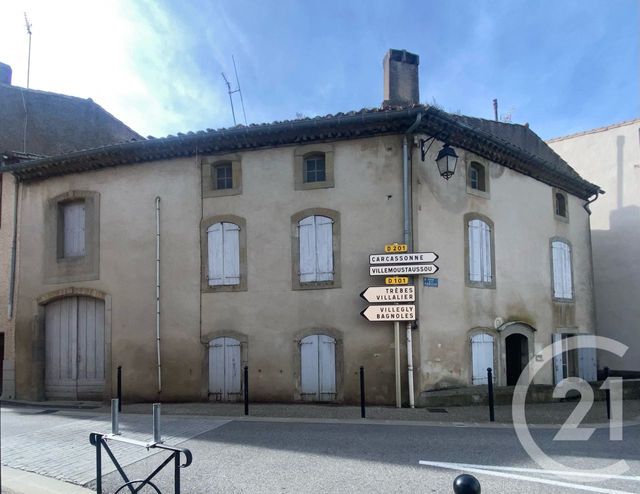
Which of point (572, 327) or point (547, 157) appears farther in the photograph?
point (547, 157)

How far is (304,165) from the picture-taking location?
11.8m

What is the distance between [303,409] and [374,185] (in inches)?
185

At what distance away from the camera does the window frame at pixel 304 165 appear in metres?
11.6

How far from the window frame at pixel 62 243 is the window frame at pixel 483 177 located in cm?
882

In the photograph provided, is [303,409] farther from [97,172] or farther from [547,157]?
[547,157]

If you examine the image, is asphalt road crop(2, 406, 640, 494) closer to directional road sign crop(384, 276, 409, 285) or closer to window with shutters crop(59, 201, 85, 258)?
directional road sign crop(384, 276, 409, 285)

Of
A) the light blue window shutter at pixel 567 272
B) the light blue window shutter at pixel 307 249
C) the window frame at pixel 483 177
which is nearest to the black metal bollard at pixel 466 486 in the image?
the light blue window shutter at pixel 307 249

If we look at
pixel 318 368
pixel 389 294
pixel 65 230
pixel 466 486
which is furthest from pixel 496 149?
pixel 466 486

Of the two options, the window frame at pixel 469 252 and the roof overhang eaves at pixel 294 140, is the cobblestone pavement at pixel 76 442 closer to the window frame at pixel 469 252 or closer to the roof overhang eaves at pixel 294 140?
the roof overhang eaves at pixel 294 140

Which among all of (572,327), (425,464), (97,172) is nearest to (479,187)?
(572,327)

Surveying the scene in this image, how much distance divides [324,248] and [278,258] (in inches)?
40.5

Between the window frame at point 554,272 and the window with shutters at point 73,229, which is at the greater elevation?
the window with shutters at point 73,229

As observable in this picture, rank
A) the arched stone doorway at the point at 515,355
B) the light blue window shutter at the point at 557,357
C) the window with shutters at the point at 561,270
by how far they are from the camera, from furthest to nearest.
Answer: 1. the window with shutters at the point at 561,270
2. the light blue window shutter at the point at 557,357
3. the arched stone doorway at the point at 515,355

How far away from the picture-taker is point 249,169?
1200 centimetres
